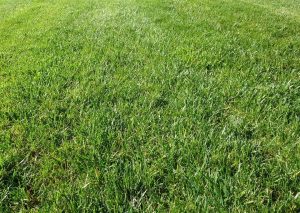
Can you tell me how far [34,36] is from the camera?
21.9ft

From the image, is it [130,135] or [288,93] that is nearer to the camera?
[130,135]

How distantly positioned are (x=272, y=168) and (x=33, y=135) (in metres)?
2.39

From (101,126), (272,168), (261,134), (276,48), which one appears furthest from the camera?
(276,48)

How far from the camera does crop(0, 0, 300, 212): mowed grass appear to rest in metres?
2.12

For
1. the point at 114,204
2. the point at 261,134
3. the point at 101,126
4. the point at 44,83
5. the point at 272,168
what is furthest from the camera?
the point at 44,83

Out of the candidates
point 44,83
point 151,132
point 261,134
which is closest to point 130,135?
point 151,132

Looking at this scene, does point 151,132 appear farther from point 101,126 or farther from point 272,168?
point 272,168

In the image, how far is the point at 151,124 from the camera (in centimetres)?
301

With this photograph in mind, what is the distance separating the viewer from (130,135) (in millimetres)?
2842

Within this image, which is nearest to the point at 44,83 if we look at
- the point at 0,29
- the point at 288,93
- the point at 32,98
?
the point at 32,98

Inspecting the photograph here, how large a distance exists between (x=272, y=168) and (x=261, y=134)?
1.82ft

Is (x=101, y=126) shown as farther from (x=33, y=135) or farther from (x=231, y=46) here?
(x=231, y=46)

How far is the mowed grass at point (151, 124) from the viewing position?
6.95 feet

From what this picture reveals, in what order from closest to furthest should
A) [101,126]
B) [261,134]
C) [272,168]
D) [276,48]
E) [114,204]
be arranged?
1. [114,204]
2. [272,168]
3. [261,134]
4. [101,126]
5. [276,48]
